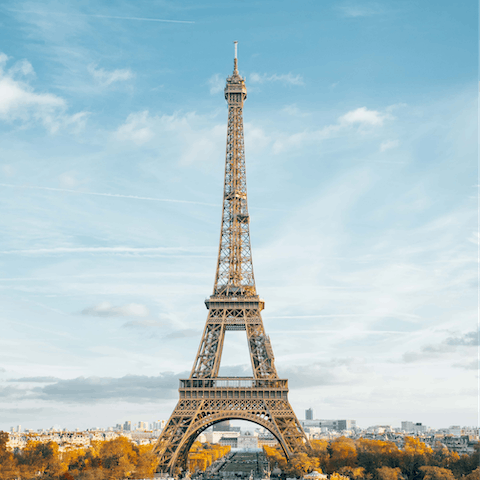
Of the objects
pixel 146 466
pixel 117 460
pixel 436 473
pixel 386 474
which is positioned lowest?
pixel 386 474

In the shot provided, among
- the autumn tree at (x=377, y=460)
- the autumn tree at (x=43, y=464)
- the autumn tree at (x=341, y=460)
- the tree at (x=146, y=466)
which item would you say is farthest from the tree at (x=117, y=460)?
the autumn tree at (x=377, y=460)

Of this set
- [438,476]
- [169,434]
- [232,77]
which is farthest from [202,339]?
[232,77]

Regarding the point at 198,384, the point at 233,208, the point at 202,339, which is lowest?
the point at 198,384

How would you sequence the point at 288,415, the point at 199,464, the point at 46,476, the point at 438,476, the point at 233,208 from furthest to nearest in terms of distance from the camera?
1. the point at 199,464
2. the point at 233,208
3. the point at 288,415
4. the point at 46,476
5. the point at 438,476

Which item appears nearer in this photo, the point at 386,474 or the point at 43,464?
the point at 386,474

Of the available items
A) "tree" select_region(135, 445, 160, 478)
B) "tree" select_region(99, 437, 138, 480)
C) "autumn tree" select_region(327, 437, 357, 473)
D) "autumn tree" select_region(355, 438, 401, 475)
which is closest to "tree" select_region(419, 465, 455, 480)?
"autumn tree" select_region(355, 438, 401, 475)

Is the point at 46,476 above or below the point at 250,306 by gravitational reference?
below

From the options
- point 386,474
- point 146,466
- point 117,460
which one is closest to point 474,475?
point 386,474

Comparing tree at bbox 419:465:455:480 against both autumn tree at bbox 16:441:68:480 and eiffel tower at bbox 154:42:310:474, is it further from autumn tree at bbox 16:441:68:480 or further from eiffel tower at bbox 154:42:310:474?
autumn tree at bbox 16:441:68:480

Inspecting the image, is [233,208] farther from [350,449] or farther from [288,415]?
[350,449]

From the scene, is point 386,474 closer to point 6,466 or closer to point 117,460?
point 117,460
